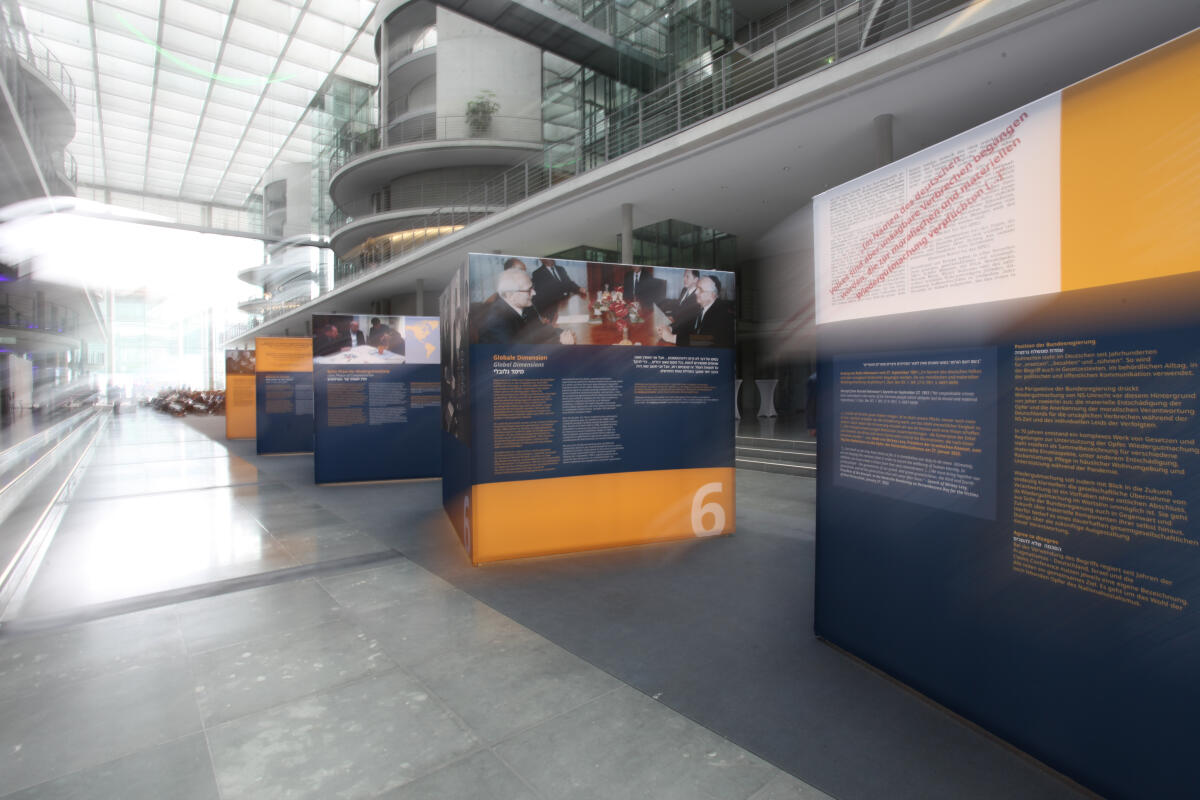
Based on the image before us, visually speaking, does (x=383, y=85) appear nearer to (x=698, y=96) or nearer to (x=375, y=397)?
(x=698, y=96)

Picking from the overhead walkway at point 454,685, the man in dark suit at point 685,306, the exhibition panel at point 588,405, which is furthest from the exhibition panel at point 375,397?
the man in dark suit at point 685,306

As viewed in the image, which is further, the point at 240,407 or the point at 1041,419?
the point at 240,407

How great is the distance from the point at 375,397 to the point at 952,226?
882 centimetres

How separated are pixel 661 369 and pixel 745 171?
7.27 metres

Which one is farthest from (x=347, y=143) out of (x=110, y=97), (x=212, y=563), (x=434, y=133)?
(x=212, y=563)

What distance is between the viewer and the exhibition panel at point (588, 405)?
15.6 feet

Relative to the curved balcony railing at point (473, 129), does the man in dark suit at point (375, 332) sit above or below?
below

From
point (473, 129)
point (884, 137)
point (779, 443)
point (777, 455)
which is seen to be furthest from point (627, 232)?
point (473, 129)

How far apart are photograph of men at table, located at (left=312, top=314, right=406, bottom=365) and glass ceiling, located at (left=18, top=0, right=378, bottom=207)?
25491 millimetres

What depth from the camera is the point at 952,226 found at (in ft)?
7.83

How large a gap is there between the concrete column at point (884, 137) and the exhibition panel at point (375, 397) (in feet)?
24.7

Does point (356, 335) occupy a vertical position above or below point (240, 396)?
above

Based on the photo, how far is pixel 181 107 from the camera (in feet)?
117

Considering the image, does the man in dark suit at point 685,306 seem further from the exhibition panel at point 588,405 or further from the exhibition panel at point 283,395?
the exhibition panel at point 283,395
